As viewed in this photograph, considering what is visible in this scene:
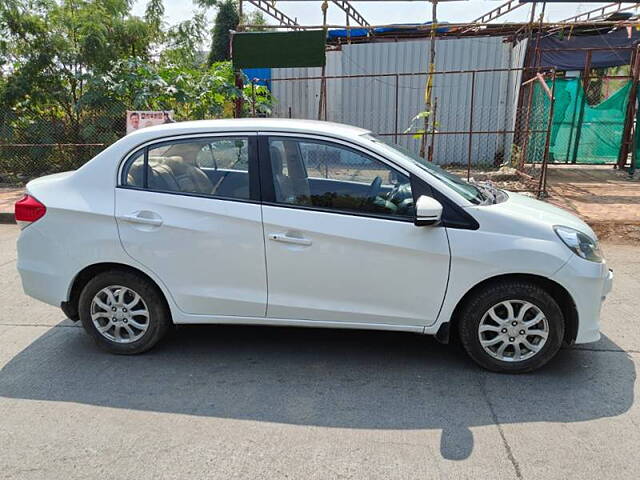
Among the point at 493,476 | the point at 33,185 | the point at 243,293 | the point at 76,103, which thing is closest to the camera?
the point at 493,476

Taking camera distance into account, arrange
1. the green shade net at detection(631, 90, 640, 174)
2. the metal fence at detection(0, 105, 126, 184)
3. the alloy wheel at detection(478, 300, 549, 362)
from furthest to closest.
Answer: the metal fence at detection(0, 105, 126, 184), the green shade net at detection(631, 90, 640, 174), the alloy wheel at detection(478, 300, 549, 362)

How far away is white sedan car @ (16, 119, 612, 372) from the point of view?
3.50 m

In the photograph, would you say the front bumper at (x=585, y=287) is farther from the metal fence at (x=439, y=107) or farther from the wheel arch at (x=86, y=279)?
the metal fence at (x=439, y=107)

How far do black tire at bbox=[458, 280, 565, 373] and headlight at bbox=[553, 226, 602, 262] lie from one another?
34 cm

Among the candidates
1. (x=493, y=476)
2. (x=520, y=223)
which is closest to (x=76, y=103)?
(x=520, y=223)

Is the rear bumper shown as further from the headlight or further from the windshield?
the headlight

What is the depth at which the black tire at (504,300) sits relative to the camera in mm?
3518

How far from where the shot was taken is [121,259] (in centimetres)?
379

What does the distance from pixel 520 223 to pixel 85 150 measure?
37.6 ft

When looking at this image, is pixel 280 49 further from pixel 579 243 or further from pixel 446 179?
pixel 579 243

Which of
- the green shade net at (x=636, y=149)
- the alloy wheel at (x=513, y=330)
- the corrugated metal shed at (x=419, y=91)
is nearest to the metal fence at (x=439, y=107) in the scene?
the corrugated metal shed at (x=419, y=91)

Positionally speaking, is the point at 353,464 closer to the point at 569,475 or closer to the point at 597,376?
the point at 569,475

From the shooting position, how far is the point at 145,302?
3.87 meters

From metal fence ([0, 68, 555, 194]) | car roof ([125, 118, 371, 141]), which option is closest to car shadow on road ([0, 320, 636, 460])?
car roof ([125, 118, 371, 141])
